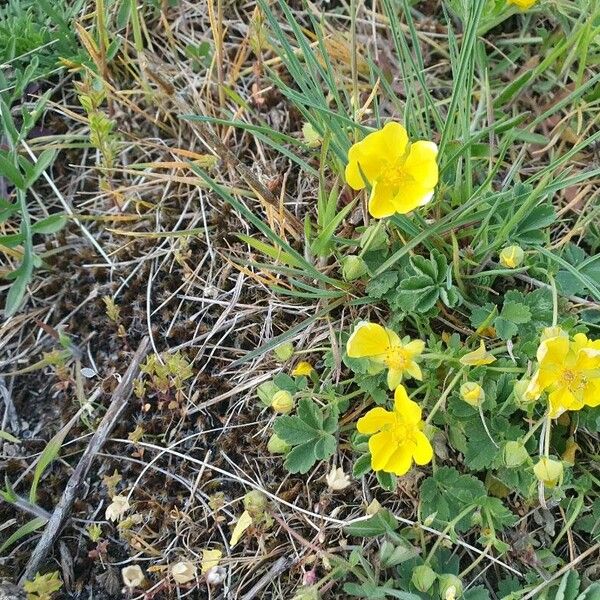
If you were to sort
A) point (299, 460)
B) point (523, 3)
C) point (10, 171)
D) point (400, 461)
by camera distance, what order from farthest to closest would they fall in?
1. point (10, 171)
2. point (523, 3)
3. point (299, 460)
4. point (400, 461)

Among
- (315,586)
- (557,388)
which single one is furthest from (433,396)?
(315,586)

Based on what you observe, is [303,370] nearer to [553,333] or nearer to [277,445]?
[277,445]

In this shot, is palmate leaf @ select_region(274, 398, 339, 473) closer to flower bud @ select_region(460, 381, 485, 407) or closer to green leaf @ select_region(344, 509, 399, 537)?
green leaf @ select_region(344, 509, 399, 537)

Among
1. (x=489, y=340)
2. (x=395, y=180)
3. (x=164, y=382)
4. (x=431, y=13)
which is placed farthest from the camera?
(x=431, y=13)

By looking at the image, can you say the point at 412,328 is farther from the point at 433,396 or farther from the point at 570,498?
the point at 570,498

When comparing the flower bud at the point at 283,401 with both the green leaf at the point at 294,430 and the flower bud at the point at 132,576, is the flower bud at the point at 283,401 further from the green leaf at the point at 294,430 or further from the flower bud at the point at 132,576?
the flower bud at the point at 132,576

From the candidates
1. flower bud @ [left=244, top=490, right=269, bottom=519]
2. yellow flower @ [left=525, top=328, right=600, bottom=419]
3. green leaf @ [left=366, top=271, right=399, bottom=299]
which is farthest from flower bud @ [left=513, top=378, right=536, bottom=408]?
flower bud @ [left=244, top=490, right=269, bottom=519]

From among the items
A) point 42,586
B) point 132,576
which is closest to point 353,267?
point 132,576
